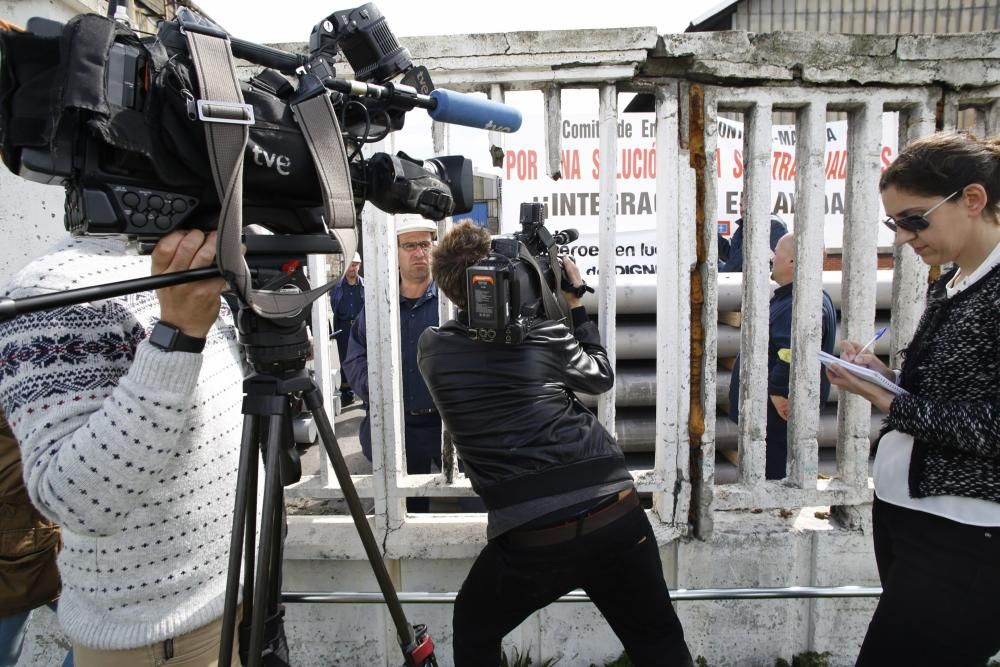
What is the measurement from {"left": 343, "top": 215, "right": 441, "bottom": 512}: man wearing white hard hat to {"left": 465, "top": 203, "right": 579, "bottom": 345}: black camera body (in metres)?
0.99

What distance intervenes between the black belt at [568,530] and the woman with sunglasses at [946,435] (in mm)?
734

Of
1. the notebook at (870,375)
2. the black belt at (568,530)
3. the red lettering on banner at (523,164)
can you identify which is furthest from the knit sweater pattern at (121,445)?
the red lettering on banner at (523,164)

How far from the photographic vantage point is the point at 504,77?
2.45 m

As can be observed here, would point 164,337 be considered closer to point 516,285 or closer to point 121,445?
point 121,445

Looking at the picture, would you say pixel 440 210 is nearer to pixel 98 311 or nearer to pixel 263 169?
pixel 263 169

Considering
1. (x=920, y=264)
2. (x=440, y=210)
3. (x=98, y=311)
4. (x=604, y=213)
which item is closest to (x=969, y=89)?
(x=920, y=264)

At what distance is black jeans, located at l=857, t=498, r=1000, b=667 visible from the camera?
1507 millimetres

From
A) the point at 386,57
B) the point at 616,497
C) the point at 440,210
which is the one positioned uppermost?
the point at 386,57

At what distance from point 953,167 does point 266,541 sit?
1.84 m

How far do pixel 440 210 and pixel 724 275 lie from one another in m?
3.11

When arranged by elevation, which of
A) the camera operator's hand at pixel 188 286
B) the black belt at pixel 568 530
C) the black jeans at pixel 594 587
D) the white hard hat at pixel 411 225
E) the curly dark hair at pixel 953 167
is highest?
the curly dark hair at pixel 953 167

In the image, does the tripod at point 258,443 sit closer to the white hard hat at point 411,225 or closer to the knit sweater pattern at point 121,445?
the knit sweater pattern at point 121,445

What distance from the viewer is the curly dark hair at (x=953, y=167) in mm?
1624

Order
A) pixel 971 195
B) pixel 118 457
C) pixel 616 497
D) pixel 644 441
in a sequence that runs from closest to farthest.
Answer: pixel 118 457
pixel 971 195
pixel 616 497
pixel 644 441
